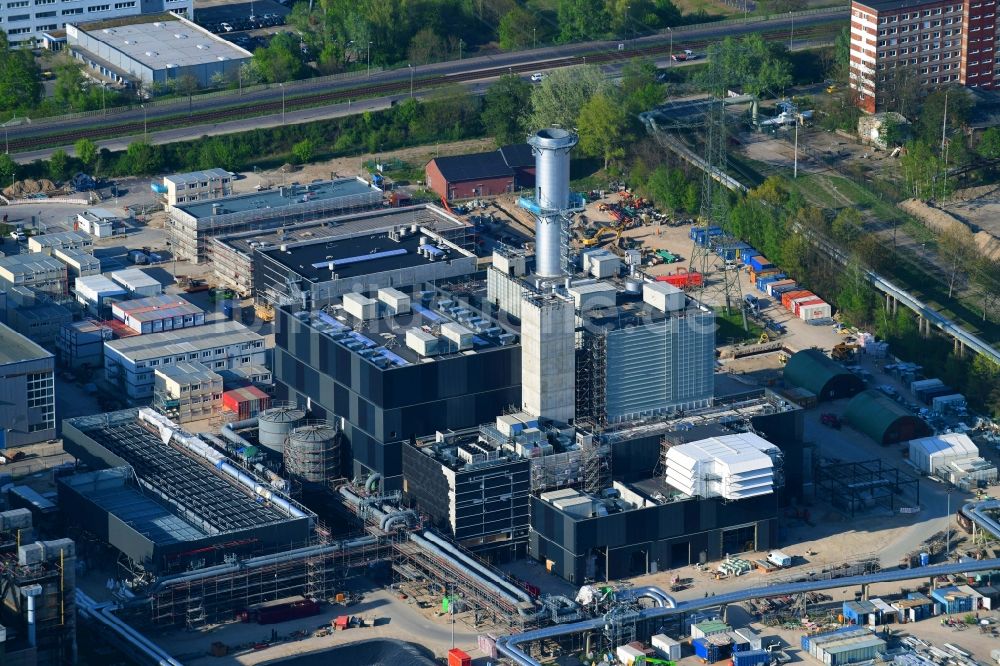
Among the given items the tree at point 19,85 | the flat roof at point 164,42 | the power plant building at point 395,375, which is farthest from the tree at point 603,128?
the power plant building at point 395,375

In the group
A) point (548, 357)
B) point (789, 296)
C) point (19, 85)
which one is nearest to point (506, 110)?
point (19, 85)

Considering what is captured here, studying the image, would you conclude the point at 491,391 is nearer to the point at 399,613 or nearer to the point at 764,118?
the point at 399,613

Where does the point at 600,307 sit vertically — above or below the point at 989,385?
above

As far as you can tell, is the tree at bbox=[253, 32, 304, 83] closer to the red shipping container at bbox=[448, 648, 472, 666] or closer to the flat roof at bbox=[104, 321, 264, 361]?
the flat roof at bbox=[104, 321, 264, 361]

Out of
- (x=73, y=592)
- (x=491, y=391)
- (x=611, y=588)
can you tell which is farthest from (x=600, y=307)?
(x=73, y=592)

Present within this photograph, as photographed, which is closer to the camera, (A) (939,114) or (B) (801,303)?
(B) (801,303)

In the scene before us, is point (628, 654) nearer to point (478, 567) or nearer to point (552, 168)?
point (478, 567)

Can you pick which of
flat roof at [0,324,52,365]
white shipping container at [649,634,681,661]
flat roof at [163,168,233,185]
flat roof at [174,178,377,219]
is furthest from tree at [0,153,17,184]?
white shipping container at [649,634,681,661]

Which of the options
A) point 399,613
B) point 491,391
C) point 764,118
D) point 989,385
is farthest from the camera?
point 764,118
